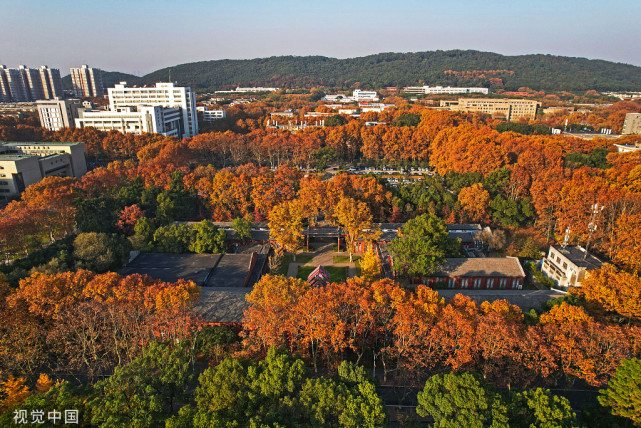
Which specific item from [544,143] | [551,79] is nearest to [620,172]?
[544,143]

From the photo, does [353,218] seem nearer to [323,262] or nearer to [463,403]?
[323,262]

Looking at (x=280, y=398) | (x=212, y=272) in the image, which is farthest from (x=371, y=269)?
(x=280, y=398)

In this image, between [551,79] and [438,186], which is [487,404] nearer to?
[438,186]

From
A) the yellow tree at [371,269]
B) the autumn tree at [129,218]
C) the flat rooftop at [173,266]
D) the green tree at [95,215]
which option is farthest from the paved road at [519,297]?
the green tree at [95,215]

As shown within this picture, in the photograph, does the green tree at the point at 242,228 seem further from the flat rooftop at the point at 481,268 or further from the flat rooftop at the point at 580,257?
the flat rooftop at the point at 580,257

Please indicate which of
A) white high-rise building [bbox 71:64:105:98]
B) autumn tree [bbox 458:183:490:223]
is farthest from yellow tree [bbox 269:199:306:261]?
white high-rise building [bbox 71:64:105:98]

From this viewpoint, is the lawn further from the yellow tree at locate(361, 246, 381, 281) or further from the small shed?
the yellow tree at locate(361, 246, 381, 281)
